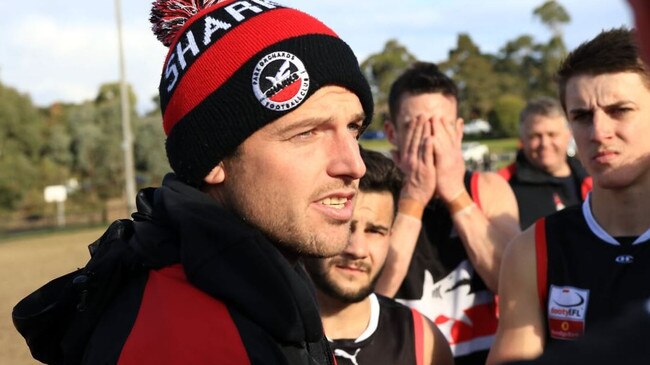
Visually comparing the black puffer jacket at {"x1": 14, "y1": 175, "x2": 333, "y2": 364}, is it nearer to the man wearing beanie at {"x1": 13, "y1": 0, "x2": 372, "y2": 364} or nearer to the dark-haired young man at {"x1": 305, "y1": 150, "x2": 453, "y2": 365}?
the man wearing beanie at {"x1": 13, "y1": 0, "x2": 372, "y2": 364}

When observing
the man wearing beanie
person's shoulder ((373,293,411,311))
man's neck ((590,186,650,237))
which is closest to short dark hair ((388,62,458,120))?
person's shoulder ((373,293,411,311))

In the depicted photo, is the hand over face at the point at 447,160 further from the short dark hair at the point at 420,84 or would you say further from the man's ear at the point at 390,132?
the man's ear at the point at 390,132

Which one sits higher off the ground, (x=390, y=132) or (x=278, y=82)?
(x=278, y=82)

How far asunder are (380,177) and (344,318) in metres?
0.68

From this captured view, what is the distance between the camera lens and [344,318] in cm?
316

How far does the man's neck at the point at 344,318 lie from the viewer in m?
3.13

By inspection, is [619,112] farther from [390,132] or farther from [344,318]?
[390,132]

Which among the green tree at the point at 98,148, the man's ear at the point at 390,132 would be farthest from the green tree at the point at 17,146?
the man's ear at the point at 390,132

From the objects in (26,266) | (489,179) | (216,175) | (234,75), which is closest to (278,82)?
(234,75)

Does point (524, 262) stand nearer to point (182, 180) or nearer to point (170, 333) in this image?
point (182, 180)

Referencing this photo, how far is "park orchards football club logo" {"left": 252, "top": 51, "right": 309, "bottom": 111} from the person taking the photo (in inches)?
77.1

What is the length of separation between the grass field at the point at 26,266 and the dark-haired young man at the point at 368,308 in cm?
709

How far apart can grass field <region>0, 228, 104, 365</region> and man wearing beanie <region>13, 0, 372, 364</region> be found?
804cm

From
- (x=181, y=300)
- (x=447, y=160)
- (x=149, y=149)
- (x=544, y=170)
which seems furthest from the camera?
(x=149, y=149)
